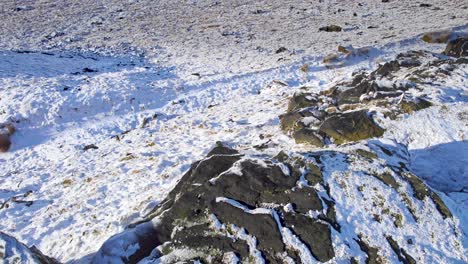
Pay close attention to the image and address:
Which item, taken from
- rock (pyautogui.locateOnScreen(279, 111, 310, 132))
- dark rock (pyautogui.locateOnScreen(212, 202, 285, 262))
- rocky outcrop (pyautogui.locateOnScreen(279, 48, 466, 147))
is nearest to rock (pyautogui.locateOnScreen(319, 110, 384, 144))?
rocky outcrop (pyautogui.locateOnScreen(279, 48, 466, 147))

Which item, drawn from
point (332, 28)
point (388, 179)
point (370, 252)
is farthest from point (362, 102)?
point (332, 28)

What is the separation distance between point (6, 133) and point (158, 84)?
22.4ft

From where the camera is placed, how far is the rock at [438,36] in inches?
901

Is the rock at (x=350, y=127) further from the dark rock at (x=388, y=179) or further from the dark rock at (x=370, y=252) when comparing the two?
the dark rock at (x=370, y=252)

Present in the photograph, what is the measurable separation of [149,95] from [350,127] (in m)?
10.0

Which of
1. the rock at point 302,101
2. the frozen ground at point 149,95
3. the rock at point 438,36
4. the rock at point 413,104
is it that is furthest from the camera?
the rock at point 438,36

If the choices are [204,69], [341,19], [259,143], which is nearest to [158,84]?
[204,69]

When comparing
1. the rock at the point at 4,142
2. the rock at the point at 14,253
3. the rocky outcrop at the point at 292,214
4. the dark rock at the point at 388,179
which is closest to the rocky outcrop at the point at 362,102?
the rocky outcrop at the point at 292,214

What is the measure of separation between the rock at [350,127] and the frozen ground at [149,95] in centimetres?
41

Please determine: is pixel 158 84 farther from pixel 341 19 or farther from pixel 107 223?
pixel 341 19

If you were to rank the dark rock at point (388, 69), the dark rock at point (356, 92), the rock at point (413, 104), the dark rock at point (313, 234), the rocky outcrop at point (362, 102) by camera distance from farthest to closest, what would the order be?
the dark rock at point (388, 69) → the dark rock at point (356, 92) → the rock at point (413, 104) → the rocky outcrop at point (362, 102) → the dark rock at point (313, 234)

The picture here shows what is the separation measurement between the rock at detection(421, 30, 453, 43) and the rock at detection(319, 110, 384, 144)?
552 inches

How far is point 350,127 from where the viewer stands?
11.3m

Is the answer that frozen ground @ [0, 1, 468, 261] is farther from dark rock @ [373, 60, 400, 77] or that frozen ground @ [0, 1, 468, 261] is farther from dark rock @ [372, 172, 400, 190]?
dark rock @ [373, 60, 400, 77]
